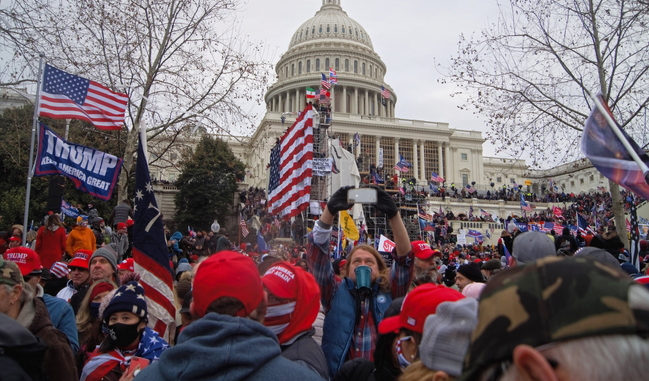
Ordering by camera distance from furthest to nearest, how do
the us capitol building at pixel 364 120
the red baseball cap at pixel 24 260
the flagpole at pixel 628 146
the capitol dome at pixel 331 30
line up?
1. the capitol dome at pixel 331 30
2. the us capitol building at pixel 364 120
3. the red baseball cap at pixel 24 260
4. the flagpole at pixel 628 146

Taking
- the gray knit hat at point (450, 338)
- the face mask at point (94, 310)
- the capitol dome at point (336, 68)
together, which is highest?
the capitol dome at point (336, 68)

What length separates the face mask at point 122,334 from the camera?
9.13ft

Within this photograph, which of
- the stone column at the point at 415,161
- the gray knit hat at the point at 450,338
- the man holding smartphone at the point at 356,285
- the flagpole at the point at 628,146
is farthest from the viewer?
the stone column at the point at 415,161

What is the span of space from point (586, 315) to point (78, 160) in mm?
7592

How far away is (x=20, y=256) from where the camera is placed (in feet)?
12.2

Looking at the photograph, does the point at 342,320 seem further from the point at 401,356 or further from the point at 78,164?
the point at 78,164

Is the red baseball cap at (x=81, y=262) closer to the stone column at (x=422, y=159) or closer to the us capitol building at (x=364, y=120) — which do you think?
the us capitol building at (x=364, y=120)

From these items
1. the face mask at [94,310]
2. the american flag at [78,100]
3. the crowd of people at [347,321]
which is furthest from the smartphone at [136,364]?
the american flag at [78,100]

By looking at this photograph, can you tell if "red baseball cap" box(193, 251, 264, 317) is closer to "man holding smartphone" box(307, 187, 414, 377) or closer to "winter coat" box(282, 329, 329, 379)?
"winter coat" box(282, 329, 329, 379)

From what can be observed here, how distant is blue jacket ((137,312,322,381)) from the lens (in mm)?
1443

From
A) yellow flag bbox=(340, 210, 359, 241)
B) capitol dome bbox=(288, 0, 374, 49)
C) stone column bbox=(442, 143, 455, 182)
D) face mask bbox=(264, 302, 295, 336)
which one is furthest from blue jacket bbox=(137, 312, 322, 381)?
capitol dome bbox=(288, 0, 374, 49)

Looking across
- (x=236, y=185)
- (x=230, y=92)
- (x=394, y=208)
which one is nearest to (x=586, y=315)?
(x=394, y=208)

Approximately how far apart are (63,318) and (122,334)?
0.80 metres

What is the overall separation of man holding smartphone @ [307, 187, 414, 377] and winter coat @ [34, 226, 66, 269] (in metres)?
6.08
